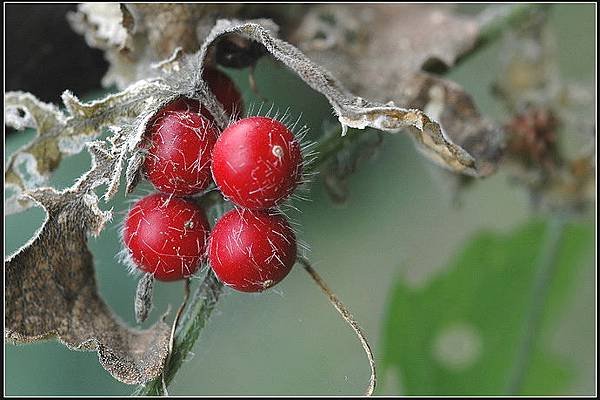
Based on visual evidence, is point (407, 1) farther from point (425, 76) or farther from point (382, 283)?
point (382, 283)

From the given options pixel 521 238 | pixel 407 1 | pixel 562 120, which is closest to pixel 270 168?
pixel 407 1

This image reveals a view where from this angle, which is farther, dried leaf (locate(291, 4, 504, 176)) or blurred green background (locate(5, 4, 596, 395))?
blurred green background (locate(5, 4, 596, 395))

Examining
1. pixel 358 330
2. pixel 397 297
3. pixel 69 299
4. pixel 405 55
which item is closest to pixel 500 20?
pixel 405 55

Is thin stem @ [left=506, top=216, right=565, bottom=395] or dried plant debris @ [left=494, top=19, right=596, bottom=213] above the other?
dried plant debris @ [left=494, top=19, right=596, bottom=213]

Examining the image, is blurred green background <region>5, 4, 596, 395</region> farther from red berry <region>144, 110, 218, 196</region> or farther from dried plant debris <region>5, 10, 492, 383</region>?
red berry <region>144, 110, 218, 196</region>

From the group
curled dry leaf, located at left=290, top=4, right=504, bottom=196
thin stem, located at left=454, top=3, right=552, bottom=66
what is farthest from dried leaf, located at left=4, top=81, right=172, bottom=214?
thin stem, located at left=454, top=3, right=552, bottom=66

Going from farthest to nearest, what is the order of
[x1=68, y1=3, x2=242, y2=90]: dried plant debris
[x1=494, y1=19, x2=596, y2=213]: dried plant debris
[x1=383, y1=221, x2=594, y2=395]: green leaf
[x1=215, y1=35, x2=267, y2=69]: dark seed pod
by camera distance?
[x1=383, y1=221, x2=594, y2=395]: green leaf < [x1=494, y1=19, x2=596, y2=213]: dried plant debris < [x1=68, y1=3, x2=242, y2=90]: dried plant debris < [x1=215, y1=35, x2=267, y2=69]: dark seed pod

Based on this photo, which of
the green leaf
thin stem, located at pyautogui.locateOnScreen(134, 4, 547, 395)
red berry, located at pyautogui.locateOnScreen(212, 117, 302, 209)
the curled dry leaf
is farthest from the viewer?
the green leaf

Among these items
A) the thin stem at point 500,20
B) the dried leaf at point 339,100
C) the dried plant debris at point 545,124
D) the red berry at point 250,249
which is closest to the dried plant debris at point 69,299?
the red berry at point 250,249
